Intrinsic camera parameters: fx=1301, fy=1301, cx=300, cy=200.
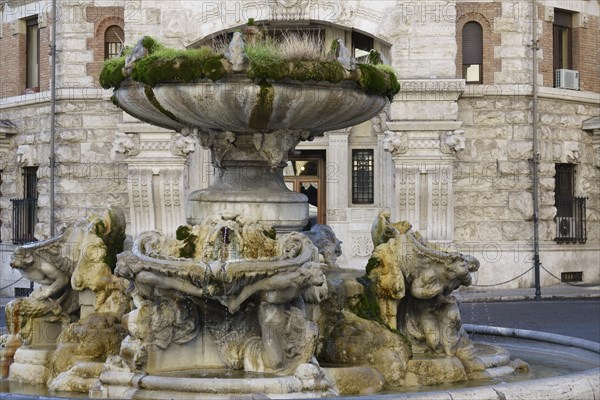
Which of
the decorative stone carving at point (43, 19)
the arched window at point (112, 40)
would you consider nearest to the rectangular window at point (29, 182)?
the decorative stone carving at point (43, 19)

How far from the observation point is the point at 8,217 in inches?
1198

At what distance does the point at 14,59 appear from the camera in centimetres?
3069

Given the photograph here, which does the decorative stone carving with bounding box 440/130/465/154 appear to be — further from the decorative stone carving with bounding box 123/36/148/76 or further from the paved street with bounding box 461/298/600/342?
the decorative stone carving with bounding box 123/36/148/76

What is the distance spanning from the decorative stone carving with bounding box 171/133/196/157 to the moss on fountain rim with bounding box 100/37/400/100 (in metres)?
15.8

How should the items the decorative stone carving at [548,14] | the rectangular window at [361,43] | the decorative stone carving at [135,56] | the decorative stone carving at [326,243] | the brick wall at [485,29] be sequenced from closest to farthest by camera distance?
1. the decorative stone carving at [135,56]
2. the decorative stone carving at [326,243]
3. the brick wall at [485,29]
4. the rectangular window at [361,43]
5. the decorative stone carving at [548,14]

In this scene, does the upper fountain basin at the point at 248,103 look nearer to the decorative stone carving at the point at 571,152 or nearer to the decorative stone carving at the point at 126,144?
the decorative stone carving at the point at 126,144

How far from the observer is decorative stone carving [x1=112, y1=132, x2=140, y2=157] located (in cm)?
2736

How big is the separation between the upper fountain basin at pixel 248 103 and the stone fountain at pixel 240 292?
0.05ft

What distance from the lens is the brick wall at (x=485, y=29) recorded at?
92.7 feet

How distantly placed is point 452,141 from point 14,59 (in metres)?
10.8

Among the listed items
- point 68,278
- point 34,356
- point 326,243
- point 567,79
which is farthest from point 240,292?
point 567,79

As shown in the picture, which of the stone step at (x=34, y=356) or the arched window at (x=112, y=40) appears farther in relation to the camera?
the arched window at (x=112, y=40)

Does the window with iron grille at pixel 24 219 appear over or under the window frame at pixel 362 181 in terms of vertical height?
under

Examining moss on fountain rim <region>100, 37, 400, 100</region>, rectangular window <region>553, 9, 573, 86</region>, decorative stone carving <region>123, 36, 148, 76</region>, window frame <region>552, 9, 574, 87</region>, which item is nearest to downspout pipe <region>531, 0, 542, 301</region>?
window frame <region>552, 9, 574, 87</region>
